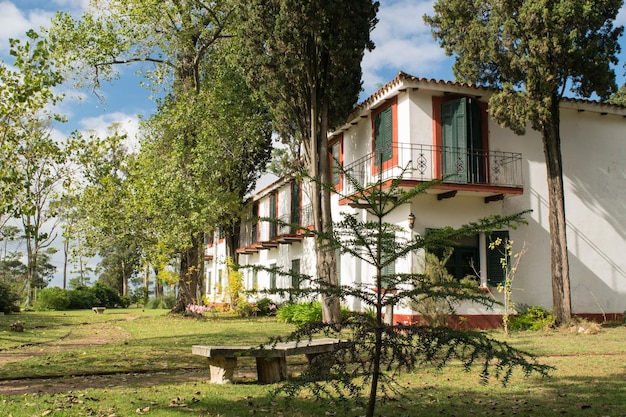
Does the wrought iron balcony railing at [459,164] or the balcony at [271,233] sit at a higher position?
the wrought iron balcony railing at [459,164]

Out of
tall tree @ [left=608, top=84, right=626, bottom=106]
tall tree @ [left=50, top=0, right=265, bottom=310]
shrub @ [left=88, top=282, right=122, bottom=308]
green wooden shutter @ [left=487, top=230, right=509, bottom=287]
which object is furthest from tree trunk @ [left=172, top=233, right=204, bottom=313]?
tall tree @ [left=608, top=84, right=626, bottom=106]

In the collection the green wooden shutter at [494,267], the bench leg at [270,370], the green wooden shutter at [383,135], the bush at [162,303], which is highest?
the green wooden shutter at [383,135]

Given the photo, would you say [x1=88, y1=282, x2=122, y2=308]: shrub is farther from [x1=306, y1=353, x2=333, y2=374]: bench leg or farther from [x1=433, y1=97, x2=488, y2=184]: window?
[x1=306, y1=353, x2=333, y2=374]: bench leg

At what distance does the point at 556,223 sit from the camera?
14.7m

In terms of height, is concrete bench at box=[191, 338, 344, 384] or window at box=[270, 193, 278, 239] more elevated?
window at box=[270, 193, 278, 239]

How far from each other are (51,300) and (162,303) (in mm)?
7150

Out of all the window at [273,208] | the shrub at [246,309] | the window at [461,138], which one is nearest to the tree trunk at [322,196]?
the window at [461,138]

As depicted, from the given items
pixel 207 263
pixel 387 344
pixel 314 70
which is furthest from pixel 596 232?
pixel 207 263

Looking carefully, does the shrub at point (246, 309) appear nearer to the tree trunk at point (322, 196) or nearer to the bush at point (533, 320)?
the tree trunk at point (322, 196)

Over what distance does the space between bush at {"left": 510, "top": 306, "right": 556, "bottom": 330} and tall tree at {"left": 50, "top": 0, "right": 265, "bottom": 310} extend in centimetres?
1163

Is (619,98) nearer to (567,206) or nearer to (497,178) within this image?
(567,206)

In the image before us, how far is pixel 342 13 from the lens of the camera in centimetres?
1504

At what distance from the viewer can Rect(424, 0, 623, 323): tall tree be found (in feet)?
45.8

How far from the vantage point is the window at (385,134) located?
1566 cm
